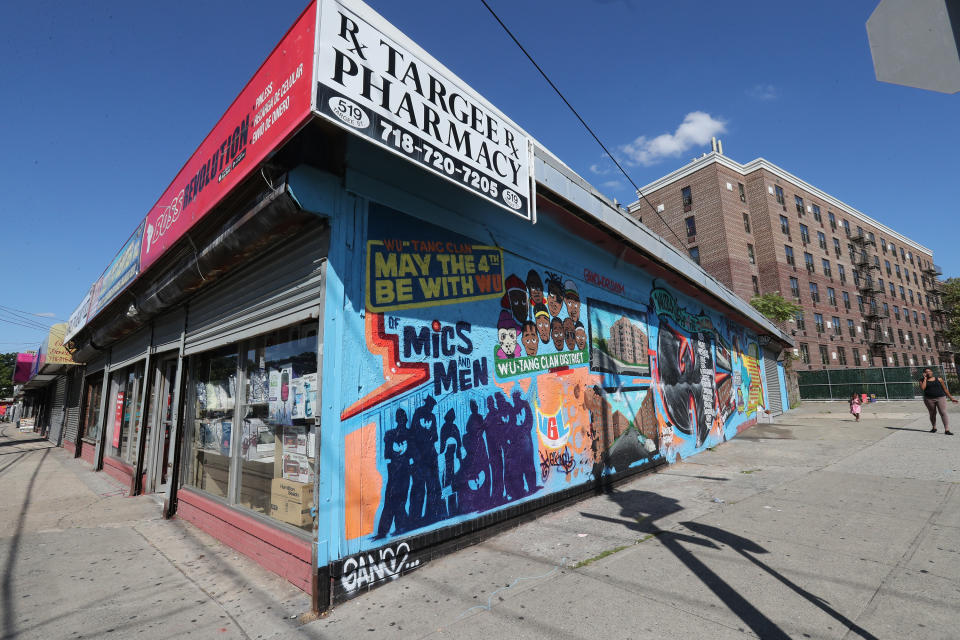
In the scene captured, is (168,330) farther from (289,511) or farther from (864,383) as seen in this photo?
(864,383)

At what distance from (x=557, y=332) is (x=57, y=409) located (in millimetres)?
Answer: 25946

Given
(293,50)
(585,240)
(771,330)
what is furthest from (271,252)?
(771,330)

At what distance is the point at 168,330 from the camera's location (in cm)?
797

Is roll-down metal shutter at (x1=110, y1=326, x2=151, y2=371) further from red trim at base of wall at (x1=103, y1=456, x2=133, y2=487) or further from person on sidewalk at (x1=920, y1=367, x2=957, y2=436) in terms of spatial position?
person on sidewalk at (x1=920, y1=367, x2=957, y2=436)

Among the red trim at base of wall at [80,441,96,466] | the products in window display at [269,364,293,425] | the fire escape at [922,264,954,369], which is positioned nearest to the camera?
the products in window display at [269,364,293,425]

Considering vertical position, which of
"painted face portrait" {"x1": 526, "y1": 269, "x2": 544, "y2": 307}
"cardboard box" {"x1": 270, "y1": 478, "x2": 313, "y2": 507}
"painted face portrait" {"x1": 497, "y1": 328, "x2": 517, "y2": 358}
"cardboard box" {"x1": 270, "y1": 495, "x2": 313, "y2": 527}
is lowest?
"cardboard box" {"x1": 270, "y1": 495, "x2": 313, "y2": 527}

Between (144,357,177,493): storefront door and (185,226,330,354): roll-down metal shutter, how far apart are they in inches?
81.9

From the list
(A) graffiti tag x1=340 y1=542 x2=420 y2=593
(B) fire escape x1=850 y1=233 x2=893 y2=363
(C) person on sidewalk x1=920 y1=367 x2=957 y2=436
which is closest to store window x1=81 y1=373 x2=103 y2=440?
(A) graffiti tag x1=340 y1=542 x2=420 y2=593

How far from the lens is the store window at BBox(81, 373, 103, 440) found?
1301 centimetres

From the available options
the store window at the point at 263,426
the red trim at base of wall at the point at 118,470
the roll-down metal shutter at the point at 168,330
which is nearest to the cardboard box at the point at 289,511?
the store window at the point at 263,426

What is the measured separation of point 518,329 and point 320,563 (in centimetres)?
349

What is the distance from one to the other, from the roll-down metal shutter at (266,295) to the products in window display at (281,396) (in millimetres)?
522

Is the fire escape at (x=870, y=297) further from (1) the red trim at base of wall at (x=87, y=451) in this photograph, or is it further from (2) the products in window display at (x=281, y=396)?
(1) the red trim at base of wall at (x=87, y=451)

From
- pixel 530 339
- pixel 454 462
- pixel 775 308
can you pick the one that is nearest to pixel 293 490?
pixel 454 462
